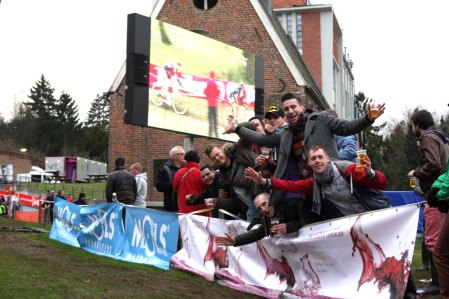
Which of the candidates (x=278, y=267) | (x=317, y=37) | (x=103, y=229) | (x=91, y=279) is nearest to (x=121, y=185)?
(x=103, y=229)

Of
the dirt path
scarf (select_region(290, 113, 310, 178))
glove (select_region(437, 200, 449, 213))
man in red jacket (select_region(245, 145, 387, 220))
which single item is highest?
scarf (select_region(290, 113, 310, 178))

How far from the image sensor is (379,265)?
5.40m

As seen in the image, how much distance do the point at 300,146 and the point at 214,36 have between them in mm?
20573

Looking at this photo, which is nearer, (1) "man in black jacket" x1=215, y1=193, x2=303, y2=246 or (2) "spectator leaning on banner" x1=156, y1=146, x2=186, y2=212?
(1) "man in black jacket" x1=215, y1=193, x2=303, y2=246

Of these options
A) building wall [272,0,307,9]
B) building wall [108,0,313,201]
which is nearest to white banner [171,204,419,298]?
building wall [108,0,313,201]

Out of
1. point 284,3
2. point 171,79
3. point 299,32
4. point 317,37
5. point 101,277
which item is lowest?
point 101,277

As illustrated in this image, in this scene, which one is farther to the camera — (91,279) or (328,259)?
(91,279)

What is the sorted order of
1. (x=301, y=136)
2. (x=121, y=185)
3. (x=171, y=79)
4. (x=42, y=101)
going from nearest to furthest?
1. (x=301, y=136)
2. (x=121, y=185)
3. (x=171, y=79)
4. (x=42, y=101)

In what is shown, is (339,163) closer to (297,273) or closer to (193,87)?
(297,273)

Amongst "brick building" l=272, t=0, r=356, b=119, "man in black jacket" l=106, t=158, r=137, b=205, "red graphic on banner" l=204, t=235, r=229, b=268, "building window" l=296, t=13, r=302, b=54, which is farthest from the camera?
"building window" l=296, t=13, r=302, b=54

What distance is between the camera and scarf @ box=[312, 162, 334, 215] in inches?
225

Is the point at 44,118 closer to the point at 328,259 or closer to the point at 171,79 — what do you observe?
the point at 171,79

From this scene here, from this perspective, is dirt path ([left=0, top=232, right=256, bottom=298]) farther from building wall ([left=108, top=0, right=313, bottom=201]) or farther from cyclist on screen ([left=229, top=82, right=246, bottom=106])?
building wall ([left=108, top=0, right=313, bottom=201])

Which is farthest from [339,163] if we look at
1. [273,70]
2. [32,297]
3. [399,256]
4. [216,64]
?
[273,70]
